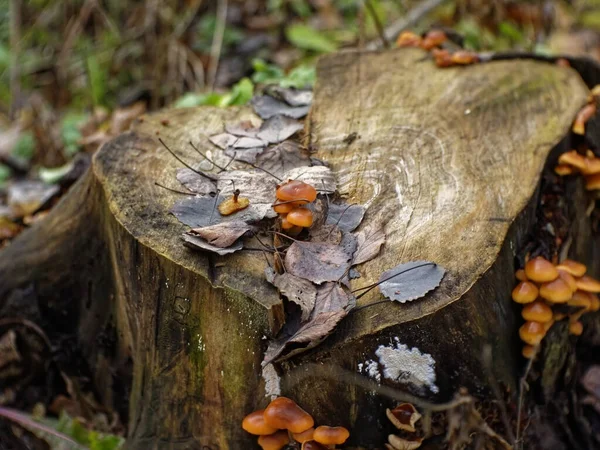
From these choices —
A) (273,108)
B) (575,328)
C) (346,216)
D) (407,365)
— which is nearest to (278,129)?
(273,108)

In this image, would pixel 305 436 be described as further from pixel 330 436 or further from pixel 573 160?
pixel 573 160

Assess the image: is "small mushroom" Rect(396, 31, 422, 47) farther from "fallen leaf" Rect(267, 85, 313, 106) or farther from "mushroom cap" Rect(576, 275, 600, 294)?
"mushroom cap" Rect(576, 275, 600, 294)

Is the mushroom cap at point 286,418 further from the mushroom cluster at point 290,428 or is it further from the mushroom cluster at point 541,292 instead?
the mushroom cluster at point 541,292

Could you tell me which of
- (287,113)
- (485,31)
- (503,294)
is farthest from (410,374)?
(485,31)

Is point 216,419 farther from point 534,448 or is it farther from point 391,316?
point 534,448

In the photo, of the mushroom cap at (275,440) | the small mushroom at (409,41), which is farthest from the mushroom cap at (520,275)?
the small mushroom at (409,41)

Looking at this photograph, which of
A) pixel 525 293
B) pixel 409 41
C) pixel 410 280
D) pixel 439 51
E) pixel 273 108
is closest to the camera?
pixel 410 280

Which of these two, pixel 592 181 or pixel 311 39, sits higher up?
pixel 592 181
